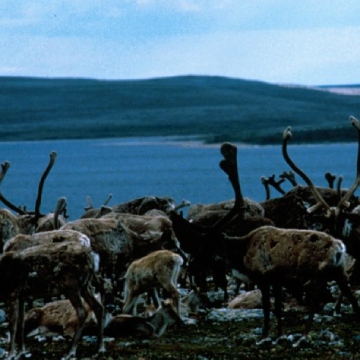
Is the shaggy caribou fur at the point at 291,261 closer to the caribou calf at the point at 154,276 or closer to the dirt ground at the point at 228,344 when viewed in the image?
the dirt ground at the point at 228,344

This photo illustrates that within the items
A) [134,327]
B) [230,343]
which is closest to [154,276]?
[134,327]

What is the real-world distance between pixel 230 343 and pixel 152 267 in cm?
211

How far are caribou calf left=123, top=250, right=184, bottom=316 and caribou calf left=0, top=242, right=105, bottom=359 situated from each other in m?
2.24

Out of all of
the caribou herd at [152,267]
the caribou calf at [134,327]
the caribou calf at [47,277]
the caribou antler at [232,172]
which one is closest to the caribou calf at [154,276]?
the caribou herd at [152,267]

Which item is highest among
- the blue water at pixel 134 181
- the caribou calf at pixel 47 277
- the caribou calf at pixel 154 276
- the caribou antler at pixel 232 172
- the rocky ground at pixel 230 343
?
the caribou antler at pixel 232 172

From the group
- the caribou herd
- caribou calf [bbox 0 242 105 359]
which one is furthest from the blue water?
caribou calf [bbox 0 242 105 359]

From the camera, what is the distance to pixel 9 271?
12523 mm

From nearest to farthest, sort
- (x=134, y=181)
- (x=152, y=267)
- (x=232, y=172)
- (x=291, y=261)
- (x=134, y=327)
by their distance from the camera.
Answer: (x=291, y=261) → (x=134, y=327) → (x=152, y=267) → (x=232, y=172) → (x=134, y=181)

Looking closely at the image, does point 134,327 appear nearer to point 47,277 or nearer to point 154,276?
point 154,276

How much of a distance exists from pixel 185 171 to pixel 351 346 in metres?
136

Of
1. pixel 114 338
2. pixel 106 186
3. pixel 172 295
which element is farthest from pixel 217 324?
pixel 106 186

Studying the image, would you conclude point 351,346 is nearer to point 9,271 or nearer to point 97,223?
point 9,271

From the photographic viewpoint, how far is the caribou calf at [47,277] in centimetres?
1230

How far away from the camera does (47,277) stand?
40.5 ft
